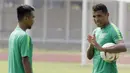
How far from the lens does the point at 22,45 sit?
5203 mm

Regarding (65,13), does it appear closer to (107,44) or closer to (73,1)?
(73,1)

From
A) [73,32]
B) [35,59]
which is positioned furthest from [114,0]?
[73,32]

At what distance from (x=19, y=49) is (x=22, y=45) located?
0.27 ft

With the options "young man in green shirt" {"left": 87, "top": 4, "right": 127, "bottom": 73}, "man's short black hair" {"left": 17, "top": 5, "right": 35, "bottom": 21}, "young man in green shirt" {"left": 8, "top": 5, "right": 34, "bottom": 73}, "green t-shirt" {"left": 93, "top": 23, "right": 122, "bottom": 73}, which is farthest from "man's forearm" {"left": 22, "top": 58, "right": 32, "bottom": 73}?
"green t-shirt" {"left": 93, "top": 23, "right": 122, "bottom": 73}

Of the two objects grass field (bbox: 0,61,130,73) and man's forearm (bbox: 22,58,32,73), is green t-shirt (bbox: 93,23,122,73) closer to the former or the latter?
man's forearm (bbox: 22,58,32,73)

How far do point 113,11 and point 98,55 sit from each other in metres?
12.3

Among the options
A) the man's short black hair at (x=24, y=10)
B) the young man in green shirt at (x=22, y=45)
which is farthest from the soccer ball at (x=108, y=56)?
the man's short black hair at (x=24, y=10)

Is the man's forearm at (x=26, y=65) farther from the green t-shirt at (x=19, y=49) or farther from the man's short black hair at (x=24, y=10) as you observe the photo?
the man's short black hair at (x=24, y=10)

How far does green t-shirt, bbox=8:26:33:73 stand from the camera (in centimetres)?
520

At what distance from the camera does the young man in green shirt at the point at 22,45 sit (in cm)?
520

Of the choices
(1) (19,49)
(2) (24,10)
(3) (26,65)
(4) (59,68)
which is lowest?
(4) (59,68)

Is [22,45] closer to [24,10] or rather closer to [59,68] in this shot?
[24,10]

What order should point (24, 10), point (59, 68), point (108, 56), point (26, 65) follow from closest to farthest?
1. point (26, 65)
2. point (24, 10)
3. point (108, 56)
4. point (59, 68)

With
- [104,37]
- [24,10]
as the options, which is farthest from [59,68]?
[24,10]
